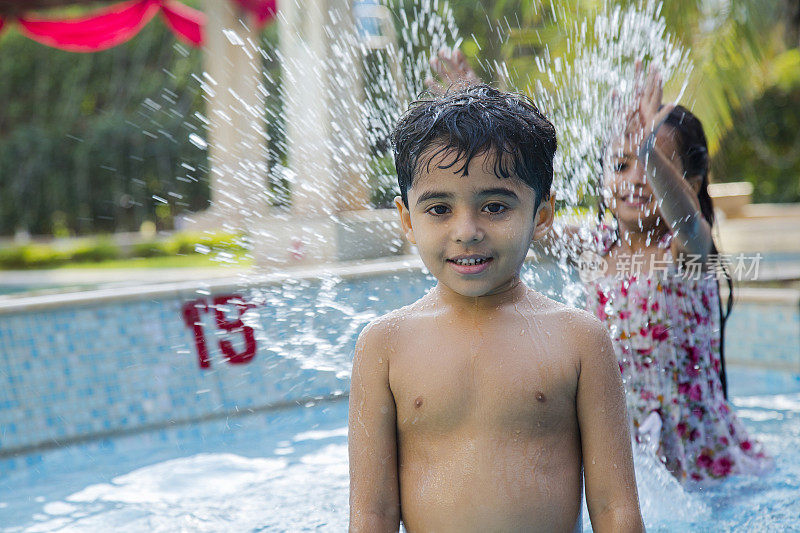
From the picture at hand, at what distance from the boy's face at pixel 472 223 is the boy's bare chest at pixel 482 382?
0.13 meters

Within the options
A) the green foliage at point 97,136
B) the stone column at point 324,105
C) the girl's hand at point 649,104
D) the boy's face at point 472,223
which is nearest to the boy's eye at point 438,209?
the boy's face at point 472,223

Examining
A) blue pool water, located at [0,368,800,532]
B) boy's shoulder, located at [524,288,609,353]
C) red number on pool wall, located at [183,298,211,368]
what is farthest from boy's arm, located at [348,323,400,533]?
red number on pool wall, located at [183,298,211,368]

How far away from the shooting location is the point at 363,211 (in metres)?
9.31

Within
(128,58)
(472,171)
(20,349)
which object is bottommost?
(20,349)

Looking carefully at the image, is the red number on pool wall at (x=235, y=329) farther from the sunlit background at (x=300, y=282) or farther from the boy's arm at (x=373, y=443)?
the boy's arm at (x=373, y=443)

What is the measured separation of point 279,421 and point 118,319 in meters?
1.13

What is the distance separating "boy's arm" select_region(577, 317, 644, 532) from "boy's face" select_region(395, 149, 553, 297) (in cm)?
24

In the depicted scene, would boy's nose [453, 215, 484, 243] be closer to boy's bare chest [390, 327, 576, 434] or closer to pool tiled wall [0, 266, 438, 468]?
boy's bare chest [390, 327, 576, 434]

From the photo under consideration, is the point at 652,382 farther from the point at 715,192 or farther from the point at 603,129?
the point at 715,192

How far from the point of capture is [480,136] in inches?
57.6

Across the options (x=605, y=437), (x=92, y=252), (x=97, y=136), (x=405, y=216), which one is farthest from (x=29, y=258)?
(x=605, y=437)

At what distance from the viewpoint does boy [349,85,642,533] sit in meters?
1.47

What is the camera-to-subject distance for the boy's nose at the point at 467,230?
1.44 metres

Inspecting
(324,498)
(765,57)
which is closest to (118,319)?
(324,498)
